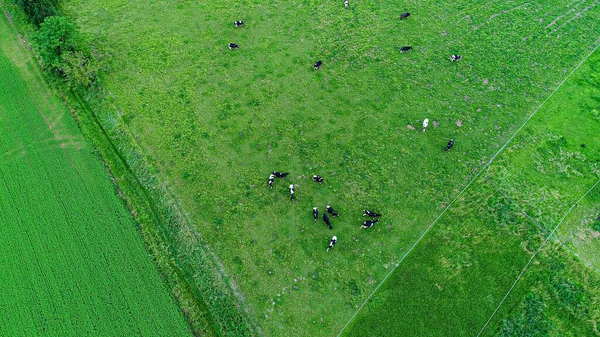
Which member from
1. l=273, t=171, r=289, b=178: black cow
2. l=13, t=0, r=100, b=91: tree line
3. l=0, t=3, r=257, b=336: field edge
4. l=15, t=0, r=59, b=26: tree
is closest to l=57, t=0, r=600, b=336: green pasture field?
l=0, t=3, r=257, b=336: field edge

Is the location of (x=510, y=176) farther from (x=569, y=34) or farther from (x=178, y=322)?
(x=178, y=322)

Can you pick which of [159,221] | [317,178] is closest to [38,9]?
[159,221]

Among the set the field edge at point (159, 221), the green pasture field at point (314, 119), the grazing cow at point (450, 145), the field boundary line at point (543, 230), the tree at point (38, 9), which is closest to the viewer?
the field edge at point (159, 221)

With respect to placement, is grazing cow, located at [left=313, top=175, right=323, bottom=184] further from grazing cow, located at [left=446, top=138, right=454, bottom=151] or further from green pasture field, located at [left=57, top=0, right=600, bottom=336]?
grazing cow, located at [left=446, top=138, right=454, bottom=151]

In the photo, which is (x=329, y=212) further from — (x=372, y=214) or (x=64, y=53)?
(x=64, y=53)

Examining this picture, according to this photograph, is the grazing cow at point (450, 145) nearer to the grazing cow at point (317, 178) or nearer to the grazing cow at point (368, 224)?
the grazing cow at point (368, 224)

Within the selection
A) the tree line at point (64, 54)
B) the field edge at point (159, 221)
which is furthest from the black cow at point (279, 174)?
the tree line at point (64, 54)
